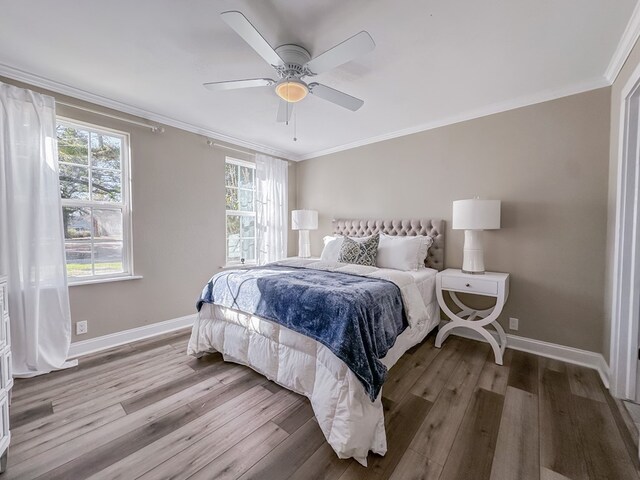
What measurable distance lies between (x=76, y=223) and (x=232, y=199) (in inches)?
69.7

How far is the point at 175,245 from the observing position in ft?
10.7

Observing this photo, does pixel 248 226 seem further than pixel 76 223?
Yes

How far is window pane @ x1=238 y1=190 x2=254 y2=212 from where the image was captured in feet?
13.2

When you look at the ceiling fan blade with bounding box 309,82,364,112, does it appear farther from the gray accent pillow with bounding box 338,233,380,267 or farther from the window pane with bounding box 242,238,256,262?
the window pane with bounding box 242,238,256,262

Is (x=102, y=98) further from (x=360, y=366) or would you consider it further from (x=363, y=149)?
(x=360, y=366)

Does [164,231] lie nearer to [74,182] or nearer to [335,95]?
[74,182]

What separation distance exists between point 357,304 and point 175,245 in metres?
2.61

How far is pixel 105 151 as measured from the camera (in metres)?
2.76

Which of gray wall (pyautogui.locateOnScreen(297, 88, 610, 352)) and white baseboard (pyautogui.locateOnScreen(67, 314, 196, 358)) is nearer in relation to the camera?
Result: gray wall (pyautogui.locateOnScreen(297, 88, 610, 352))

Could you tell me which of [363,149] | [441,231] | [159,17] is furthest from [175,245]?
[441,231]

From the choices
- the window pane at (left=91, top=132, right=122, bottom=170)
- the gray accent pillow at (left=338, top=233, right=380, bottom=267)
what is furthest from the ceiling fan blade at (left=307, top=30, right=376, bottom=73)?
the window pane at (left=91, top=132, right=122, bottom=170)

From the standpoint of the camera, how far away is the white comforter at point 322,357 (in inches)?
55.6

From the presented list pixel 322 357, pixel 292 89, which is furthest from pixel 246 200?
pixel 322 357

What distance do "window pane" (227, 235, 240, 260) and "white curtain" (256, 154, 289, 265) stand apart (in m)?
0.32
